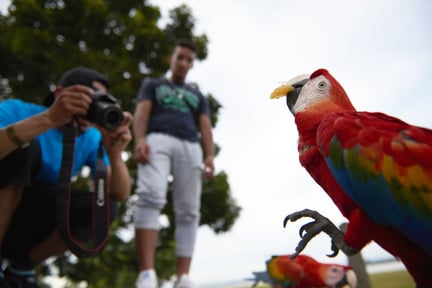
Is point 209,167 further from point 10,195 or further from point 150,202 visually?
point 10,195

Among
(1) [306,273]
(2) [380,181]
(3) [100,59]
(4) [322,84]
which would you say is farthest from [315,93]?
(3) [100,59]

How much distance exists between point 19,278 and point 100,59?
10.8 ft

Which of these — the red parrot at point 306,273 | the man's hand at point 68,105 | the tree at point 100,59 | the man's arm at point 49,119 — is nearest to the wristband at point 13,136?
the man's arm at point 49,119

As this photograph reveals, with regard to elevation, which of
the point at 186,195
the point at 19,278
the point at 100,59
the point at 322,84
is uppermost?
the point at 100,59

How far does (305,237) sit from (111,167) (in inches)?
40.6

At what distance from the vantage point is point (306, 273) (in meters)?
1.18

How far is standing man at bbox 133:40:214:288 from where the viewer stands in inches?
59.8

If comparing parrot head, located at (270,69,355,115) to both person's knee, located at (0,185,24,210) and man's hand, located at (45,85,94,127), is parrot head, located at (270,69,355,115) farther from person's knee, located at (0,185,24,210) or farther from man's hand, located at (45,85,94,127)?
person's knee, located at (0,185,24,210)

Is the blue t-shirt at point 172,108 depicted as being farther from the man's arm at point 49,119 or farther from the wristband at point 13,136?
the wristband at point 13,136

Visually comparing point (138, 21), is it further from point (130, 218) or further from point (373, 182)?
point (373, 182)

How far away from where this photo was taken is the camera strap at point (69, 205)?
1.24m

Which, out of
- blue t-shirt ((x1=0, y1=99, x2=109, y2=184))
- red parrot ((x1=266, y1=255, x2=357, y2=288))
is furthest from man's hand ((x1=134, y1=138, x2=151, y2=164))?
red parrot ((x1=266, y1=255, x2=357, y2=288))

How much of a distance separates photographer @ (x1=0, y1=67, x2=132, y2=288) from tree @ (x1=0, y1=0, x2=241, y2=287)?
8.86ft

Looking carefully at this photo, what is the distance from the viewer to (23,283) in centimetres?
124
